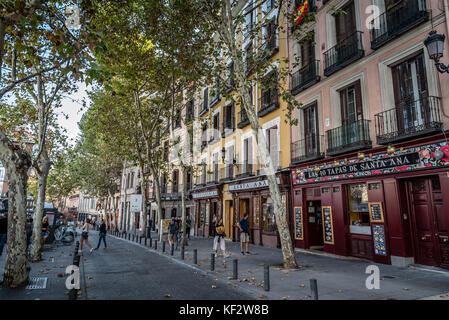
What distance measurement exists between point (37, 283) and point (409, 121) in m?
12.2

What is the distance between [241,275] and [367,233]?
18.5 feet

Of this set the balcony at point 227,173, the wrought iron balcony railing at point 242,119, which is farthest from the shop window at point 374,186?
the balcony at point 227,173

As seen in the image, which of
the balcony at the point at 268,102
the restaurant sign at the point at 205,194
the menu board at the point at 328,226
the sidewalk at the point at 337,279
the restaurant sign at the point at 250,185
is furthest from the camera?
the restaurant sign at the point at 205,194

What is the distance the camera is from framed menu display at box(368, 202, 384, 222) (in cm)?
1024

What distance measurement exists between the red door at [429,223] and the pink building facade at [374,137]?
3 centimetres

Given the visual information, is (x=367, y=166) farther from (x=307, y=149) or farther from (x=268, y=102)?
(x=268, y=102)

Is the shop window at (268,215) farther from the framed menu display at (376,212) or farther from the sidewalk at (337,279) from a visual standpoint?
the framed menu display at (376,212)

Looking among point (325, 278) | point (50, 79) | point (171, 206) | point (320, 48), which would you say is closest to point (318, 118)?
point (320, 48)

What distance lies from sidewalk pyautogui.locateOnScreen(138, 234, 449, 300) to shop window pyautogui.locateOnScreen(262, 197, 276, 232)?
4722 millimetres

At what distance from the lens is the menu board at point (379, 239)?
33.1 ft

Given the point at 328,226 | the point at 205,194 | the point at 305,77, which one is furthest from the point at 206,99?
the point at 328,226

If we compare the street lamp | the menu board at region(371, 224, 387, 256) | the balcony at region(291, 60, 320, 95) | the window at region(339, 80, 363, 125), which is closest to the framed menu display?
the menu board at region(371, 224, 387, 256)

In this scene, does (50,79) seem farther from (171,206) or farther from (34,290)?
(171,206)

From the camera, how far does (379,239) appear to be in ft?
33.7
